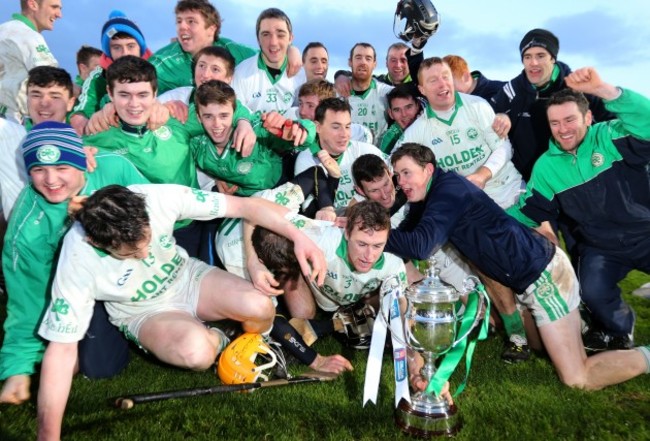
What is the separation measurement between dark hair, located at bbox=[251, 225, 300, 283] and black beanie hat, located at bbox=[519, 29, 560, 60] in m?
3.26

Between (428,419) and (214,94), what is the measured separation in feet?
9.38

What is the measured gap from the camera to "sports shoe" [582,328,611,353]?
172 inches

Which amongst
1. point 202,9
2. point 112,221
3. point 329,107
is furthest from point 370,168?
point 202,9

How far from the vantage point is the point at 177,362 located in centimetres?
359

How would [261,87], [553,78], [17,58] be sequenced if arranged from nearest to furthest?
1. [553,78]
2. [261,87]
3. [17,58]

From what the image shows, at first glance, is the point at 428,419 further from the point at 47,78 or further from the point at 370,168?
the point at 47,78

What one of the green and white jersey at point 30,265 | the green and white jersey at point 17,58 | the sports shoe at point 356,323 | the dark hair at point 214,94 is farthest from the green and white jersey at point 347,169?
the green and white jersey at point 17,58

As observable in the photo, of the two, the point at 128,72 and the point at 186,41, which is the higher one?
the point at 186,41

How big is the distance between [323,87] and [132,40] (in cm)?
194

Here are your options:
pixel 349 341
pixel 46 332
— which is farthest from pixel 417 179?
pixel 46 332

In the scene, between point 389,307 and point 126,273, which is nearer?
point 389,307

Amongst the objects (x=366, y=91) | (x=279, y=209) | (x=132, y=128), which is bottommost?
(x=279, y=209)

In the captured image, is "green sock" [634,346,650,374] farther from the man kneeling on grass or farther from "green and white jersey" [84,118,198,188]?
"green and white jersey" [84,118,198,188]

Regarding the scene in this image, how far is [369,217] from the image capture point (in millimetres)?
3613
